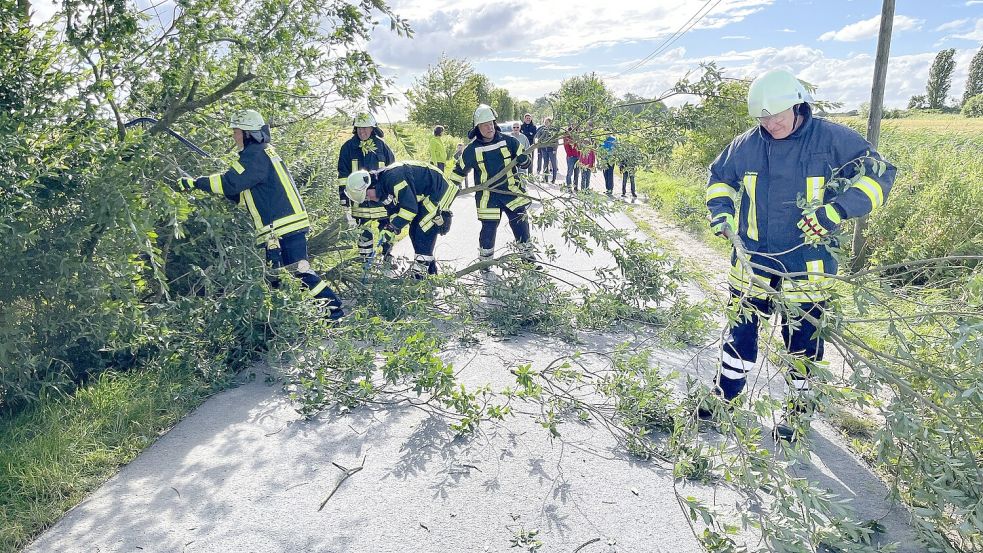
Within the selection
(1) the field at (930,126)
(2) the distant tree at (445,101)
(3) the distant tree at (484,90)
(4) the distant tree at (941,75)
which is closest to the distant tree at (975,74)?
(4) the distant tree at (941,75)

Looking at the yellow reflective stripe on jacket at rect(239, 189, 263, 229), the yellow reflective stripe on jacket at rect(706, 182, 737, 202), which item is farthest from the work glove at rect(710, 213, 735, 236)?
the yellow reflective stripe on jacket at rect(239, 189, 263, 229)

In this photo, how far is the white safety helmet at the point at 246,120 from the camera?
505 centimetres

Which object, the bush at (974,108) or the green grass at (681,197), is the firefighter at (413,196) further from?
the bush at (974,108)

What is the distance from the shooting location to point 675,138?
576cm

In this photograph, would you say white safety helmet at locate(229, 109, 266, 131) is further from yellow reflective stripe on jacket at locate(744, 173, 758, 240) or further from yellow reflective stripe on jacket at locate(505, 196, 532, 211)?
yellow reflective stripe on jacket at locate(744, 173, 758, 240)

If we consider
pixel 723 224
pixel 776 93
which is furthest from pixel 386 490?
pixel 776 93

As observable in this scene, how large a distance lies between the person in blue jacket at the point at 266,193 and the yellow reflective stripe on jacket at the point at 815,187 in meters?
3.35

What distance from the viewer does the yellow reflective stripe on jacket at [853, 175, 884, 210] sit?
3.24 metres

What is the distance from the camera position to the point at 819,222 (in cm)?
333

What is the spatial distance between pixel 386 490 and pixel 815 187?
110 inches

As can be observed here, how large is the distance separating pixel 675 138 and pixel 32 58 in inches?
193

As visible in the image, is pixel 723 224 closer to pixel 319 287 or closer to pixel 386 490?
pixel 386 490

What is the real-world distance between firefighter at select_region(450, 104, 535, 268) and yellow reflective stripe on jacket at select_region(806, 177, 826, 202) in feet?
12.6

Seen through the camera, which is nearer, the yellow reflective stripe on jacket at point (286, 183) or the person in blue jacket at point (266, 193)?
the person in blue jacket at point (266, 193)
